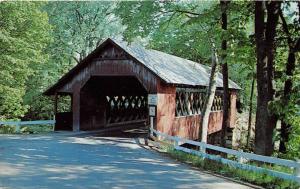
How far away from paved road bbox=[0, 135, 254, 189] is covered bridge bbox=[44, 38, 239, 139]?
11.4ft

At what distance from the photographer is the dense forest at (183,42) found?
11.8 metres

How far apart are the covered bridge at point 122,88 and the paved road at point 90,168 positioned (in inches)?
137

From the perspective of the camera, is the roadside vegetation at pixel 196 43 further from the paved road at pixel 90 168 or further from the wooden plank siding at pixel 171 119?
the wooden plank siding at pixel 171 119

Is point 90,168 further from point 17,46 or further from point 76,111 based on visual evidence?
point 17,46

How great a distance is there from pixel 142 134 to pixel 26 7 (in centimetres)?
1129

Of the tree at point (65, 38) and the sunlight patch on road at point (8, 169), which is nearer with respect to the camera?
the sunlight patch on road at point (8, 169)

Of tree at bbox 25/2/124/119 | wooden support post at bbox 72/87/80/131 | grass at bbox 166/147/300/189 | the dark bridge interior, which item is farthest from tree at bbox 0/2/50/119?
grass at bbox 166/147/300/189

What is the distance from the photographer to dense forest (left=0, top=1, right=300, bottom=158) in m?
11.8

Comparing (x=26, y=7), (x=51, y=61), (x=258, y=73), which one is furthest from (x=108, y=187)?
(x=51, y=61)

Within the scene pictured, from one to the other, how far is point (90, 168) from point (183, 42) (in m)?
9.38

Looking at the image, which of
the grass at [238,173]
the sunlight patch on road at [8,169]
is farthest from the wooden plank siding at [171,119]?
the sunlight patch on road at [8,169]

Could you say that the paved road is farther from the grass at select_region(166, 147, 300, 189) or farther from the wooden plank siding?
the wooden plank siding

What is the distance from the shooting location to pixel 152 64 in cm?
1908

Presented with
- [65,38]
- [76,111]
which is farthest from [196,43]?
[65,38]
